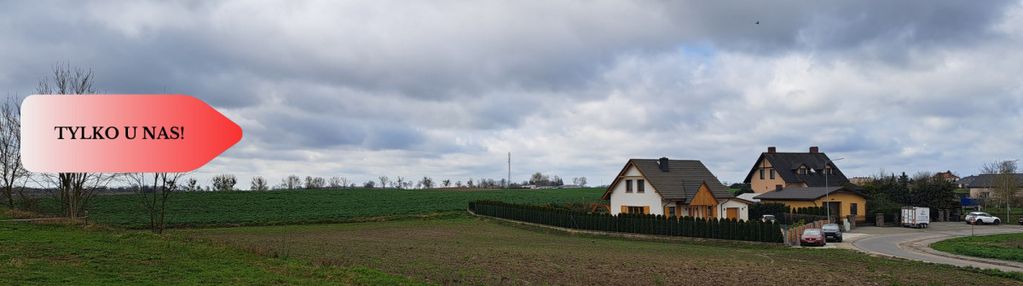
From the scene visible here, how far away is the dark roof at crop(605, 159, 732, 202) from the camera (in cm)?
5531

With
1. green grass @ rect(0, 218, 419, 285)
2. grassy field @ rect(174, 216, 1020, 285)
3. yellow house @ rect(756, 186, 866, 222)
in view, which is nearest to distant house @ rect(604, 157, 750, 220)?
yellow house @ rect(756, 186, 866, 222)

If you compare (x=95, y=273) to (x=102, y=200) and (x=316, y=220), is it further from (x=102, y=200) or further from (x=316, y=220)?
(x=102, y=200)

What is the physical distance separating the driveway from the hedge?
18.0 ft

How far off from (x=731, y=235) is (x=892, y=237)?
45.3ft

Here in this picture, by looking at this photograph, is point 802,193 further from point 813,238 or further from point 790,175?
point 813,238

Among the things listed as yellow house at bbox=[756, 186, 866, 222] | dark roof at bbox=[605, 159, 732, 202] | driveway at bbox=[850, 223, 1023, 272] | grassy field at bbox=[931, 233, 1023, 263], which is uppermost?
dark roof at bbox=[605, 159, 732, 202]

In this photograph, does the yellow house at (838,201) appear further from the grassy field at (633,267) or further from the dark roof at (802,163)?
the grassy field at (633,267)

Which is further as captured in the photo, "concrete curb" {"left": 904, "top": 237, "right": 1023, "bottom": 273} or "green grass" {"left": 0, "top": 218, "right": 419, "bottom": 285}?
"concrete curb" {"left": 904, "top": 237, "right": 1023, "bottom": 273}

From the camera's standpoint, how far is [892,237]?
46.4m

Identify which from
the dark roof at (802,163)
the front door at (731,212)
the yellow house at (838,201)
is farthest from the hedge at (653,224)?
the dark roof at (802,163)

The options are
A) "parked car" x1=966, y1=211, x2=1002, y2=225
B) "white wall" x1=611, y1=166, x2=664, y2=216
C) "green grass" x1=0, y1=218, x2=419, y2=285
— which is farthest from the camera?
"parked car" x1=966, y1=211, x2=1002, y2=225

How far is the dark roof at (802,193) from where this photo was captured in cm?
6278

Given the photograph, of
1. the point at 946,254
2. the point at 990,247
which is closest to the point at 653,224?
the point at 946,254

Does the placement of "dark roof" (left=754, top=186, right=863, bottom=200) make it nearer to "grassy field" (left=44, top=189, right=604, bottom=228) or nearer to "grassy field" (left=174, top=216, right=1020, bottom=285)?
"grassy field" (left=174, top=216, right=1020, bottom=285)
